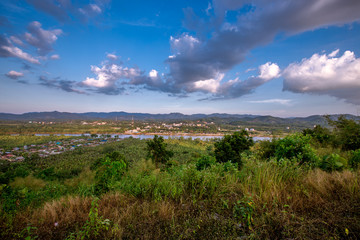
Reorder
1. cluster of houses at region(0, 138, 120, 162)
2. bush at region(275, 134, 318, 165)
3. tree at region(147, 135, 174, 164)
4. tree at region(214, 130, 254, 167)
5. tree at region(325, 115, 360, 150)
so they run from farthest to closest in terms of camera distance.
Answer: cluster of houses at region(0, 138, 120, 162) → tree at region(147, 135, 174, 164) → tree at region(214, 130, 254, 167) → tree at region(325, 115, 360, 150) → bush at region(275, 134, 318, 165)

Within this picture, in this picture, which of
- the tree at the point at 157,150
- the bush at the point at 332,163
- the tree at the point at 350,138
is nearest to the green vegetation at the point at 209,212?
the bush at the point at 332,163

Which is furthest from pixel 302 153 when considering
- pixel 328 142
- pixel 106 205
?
pixel 328 142

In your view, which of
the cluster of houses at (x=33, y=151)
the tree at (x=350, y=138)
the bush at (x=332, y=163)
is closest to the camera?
the bush at (x=332, y=163)

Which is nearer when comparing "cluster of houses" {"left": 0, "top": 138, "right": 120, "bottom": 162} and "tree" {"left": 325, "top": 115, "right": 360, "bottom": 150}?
"tree" {"left": 325, "top": 115, "right": 360, "bottom": 150}

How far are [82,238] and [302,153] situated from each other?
16.6 feet

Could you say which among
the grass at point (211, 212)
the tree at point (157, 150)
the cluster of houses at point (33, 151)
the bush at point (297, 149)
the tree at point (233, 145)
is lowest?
the cluster of houses at point (33, 151)

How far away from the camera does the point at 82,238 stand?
1487 millimetres

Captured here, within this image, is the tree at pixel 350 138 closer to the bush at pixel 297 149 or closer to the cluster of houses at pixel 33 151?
the bush at pixel 297 149

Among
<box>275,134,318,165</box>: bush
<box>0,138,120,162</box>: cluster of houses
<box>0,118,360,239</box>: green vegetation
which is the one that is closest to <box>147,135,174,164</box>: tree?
<box>275,134,318,165</box>: bush

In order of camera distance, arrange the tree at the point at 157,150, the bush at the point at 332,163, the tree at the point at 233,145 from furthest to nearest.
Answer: the tree at the point at 157,150
the tree at the point at 233,145
the bush at the point at 332,163

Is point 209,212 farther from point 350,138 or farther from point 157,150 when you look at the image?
point 157,150

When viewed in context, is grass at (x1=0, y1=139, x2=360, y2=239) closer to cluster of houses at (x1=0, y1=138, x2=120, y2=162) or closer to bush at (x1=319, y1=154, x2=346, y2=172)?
bush at (x1=319, y1=154, x2=346, y2=172)

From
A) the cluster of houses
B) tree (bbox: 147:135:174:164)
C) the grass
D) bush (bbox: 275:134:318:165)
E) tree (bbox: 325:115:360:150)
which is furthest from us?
the cluster of houses

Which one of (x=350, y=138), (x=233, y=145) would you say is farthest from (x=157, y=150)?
(x=350, y=138)
